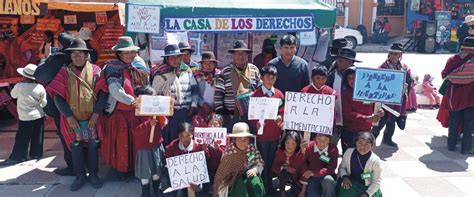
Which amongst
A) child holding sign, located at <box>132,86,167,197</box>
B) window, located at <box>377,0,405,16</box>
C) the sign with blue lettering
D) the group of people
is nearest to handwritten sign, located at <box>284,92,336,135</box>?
the group of people

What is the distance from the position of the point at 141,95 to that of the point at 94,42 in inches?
161

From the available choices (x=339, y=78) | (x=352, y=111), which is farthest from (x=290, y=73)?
(x=352, y=111)

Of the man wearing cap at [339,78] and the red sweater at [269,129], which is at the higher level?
the man wearing cap at [339,78]

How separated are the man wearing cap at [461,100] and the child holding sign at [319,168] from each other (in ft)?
10.1

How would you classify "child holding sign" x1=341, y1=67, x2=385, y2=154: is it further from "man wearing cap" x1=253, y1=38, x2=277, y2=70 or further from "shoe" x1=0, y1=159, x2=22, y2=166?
"shoe" x1=0, y1=159, x2=22, y2=166

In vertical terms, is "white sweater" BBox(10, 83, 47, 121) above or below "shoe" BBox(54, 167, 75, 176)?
above

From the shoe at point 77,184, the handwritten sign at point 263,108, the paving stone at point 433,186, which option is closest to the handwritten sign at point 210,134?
the handwritten sign at point 263,108

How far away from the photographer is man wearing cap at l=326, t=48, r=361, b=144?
5.17 m

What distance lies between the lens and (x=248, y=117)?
4.88m

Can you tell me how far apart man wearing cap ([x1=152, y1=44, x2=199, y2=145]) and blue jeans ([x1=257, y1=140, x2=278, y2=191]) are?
1.03m

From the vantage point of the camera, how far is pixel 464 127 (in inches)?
269

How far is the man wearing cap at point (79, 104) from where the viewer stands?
5.03 m

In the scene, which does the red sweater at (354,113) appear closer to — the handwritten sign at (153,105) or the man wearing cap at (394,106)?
the man wearing cap at (394,106)

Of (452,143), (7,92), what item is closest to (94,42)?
(7,92)
